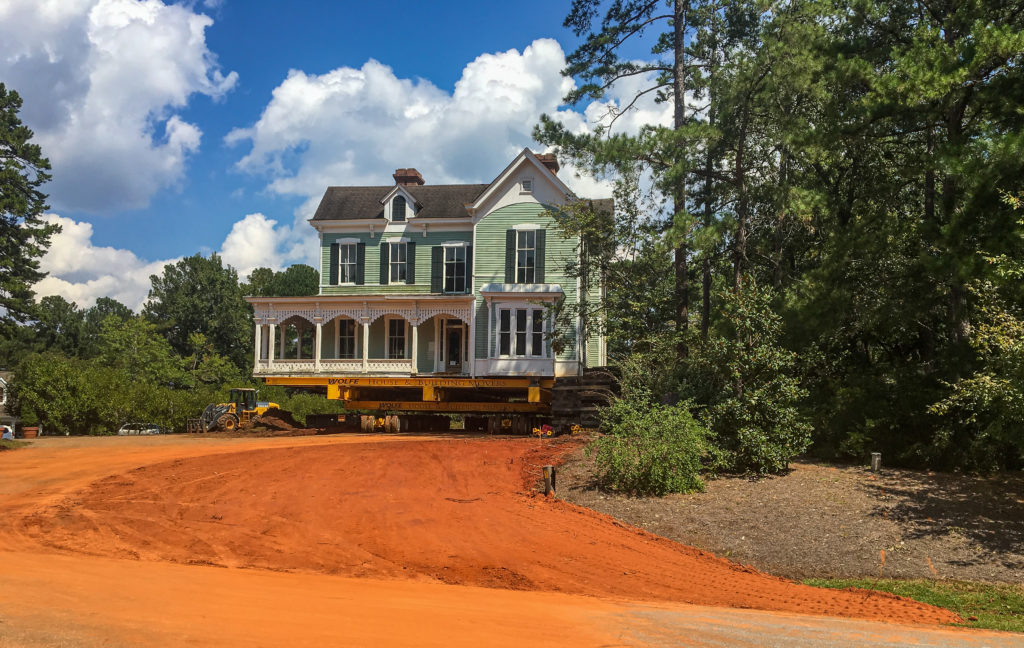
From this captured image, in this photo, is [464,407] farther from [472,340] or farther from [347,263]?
[347,263]

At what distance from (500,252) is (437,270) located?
117 inches

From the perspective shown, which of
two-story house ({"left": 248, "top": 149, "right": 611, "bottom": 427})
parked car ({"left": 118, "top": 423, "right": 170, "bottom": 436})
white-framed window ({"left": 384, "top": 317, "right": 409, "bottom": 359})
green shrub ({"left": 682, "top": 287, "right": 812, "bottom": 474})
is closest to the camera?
green shrub ({"left": 682, "top": 287, "right": 812, "bottom": 474})

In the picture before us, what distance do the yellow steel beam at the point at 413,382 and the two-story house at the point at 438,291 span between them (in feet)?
0.17

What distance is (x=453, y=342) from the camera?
105ft

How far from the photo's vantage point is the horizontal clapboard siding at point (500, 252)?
2908 centimetres

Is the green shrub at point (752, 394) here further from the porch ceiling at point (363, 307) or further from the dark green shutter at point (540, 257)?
the porch ceiling at point (363, 307)

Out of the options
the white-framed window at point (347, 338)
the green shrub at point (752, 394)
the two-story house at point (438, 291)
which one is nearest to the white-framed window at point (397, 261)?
the two-story house at point (438, 291)

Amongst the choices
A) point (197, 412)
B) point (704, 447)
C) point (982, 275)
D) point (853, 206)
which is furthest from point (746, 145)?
point (197, 412)

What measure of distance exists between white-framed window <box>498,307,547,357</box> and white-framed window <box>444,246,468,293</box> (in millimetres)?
2677

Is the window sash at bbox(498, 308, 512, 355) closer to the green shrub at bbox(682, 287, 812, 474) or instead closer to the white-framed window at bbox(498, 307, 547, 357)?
the white-framed window at bbox(498, 307, 547, 357)

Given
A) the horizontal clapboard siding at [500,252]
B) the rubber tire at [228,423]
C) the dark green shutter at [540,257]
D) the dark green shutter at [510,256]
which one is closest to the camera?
the rubber tire at [228,423]

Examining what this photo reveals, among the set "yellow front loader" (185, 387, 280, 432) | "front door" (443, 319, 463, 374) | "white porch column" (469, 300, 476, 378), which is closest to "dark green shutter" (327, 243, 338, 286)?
"front door" (443, 319, 463, 374)

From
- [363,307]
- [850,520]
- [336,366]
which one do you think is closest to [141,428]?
[336,366]

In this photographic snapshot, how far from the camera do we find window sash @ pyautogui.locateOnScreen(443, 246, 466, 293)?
30.8m
